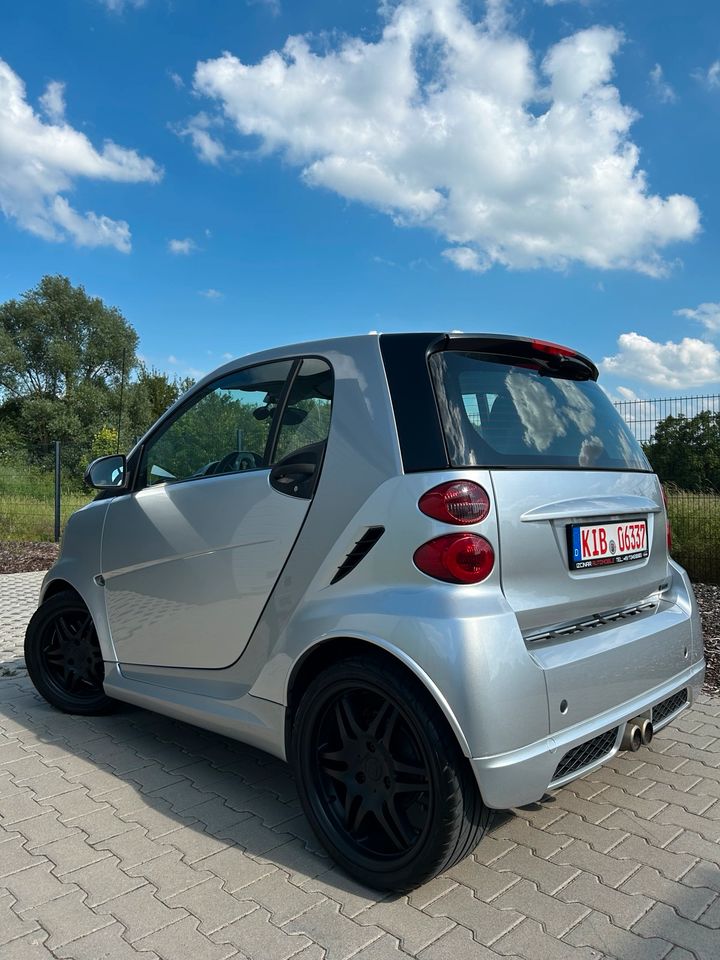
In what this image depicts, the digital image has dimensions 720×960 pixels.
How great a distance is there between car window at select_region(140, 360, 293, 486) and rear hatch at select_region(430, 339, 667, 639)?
0.84m

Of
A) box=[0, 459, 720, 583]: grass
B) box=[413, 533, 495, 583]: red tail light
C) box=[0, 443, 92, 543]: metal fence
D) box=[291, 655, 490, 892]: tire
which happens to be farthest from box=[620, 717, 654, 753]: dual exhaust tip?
box=[0, 443, 92, 543]: metal fence

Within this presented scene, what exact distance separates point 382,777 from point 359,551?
0.73 m

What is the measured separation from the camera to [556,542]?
2.41 meters

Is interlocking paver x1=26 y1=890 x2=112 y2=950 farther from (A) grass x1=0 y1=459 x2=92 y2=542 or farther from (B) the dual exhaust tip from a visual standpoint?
(A) grass x1=0 y1=459 x2=92 y2=542

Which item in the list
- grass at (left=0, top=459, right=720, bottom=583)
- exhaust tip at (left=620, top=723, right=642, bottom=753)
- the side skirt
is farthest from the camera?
grass at (left=0, top=459, right=720, bottom=583)

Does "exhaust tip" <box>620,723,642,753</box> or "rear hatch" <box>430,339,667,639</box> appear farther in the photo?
"exhaust tip" <box>620,723,642,753</box>

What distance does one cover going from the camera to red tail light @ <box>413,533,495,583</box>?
2.21 metres

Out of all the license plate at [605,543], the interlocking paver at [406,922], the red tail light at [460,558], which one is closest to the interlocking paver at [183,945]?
the interlocking paver at [406,922]

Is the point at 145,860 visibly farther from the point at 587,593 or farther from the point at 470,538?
the point at 587,593

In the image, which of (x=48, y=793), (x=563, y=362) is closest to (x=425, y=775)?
(x=563, y=362)

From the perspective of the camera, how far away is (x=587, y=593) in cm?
252

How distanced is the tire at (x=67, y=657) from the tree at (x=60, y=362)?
37.0m

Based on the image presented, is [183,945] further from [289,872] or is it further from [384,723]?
[384,723]

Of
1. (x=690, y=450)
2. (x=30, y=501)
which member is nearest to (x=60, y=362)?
(x=30, y=501)
